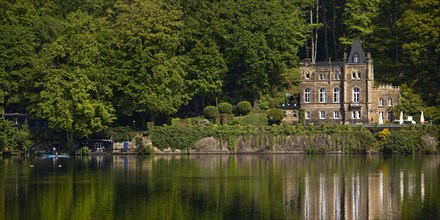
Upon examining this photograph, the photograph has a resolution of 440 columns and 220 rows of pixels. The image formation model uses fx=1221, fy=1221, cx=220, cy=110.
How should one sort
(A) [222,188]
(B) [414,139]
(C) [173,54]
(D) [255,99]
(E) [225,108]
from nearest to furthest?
(A) [222,188], (B) [414,139], (E) [225,108], (C) [173,54], (D) [255,99]

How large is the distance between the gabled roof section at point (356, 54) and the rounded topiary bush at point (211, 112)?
1304cm

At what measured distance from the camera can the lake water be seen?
60.2m

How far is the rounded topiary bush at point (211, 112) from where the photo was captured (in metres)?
106

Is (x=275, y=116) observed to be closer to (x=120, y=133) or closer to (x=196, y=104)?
(x=196, y=104)

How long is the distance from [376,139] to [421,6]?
1551 centimetres

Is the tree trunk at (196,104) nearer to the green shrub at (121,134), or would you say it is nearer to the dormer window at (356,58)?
the green shrub at (121,134)

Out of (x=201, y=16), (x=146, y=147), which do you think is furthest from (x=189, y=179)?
(x=201, y=16)

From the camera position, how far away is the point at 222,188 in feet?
233

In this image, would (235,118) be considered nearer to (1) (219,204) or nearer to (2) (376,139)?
(2) (376,139)

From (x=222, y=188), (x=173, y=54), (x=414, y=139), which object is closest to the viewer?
(x=222, y=188)

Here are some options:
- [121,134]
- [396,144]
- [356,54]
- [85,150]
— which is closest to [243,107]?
[121,134]

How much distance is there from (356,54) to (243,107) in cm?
1132

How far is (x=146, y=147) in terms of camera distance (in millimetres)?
103438

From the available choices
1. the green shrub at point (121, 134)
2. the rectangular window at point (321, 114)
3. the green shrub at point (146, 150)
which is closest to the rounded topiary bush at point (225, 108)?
the green shrub at point (146, 150)
